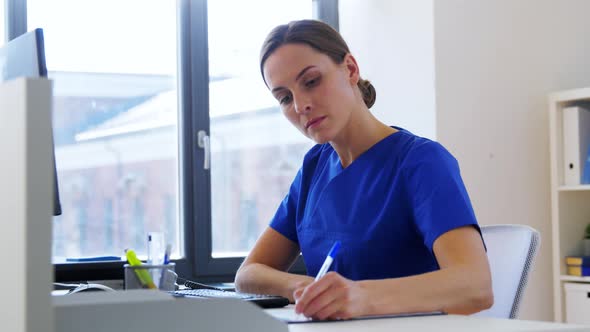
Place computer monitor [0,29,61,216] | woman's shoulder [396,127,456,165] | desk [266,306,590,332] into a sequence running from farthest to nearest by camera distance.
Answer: computer monitor [0,29,61,216] < woman's shoulder [396,127,456,165] < desk [266,306,590,332]

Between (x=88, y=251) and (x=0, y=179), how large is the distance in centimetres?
227

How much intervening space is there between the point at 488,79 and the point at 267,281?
1.79 m

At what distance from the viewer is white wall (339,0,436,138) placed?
311 centimetres

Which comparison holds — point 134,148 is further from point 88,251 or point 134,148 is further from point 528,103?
point 528,103

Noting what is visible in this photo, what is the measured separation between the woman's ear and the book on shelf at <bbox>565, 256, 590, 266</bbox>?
1676 mm

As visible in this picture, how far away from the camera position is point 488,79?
10.5ft

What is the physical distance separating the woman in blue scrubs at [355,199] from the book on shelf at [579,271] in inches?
62.0

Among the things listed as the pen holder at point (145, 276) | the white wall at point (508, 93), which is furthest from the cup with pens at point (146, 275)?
the white wall at point (508, 93)

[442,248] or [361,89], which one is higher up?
[361,89]

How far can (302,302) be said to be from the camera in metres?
1.15

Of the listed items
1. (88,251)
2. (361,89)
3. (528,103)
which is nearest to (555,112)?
(528,103)

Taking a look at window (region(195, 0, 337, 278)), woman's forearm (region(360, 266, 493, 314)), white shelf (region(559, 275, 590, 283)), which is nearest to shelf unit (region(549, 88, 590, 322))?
white shelf (region(559, 275, 590, 283))

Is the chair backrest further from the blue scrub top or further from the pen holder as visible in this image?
the pen holder

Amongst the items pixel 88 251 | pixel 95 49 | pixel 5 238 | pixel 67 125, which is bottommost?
pixel 88 251
